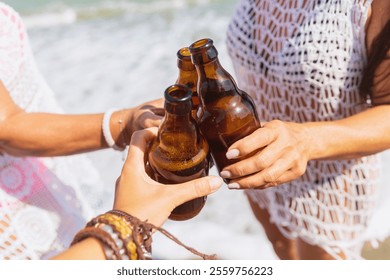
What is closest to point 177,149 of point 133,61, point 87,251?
point 87,251

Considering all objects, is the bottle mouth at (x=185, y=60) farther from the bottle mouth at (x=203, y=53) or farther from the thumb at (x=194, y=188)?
the thumb at (x=194, y=188)

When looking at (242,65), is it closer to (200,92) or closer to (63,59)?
(200,92)

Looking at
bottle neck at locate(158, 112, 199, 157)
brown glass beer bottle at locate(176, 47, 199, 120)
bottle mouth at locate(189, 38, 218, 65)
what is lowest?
bottle neck at locate(158, 112, 199, 157)

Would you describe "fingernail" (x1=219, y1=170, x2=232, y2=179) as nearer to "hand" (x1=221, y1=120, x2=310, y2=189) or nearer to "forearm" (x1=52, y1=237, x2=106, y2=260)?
"hand" (x1=221, y1=120, x2=310, y2=189)

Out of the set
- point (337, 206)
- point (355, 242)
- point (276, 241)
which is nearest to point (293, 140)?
point (337, 206)

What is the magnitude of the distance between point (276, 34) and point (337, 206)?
790 mm

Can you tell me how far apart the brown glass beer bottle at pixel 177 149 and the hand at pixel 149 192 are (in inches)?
2.4

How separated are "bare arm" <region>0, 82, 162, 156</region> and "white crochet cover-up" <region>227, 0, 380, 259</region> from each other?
597 mm

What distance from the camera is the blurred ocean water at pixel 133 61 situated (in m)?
3.22

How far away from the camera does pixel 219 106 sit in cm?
125

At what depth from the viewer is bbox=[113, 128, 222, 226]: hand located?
3.71ft

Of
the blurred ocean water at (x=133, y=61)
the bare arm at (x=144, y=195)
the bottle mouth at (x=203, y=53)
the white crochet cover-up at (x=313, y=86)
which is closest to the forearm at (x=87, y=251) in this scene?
the bare arm at (x=144, y=195)

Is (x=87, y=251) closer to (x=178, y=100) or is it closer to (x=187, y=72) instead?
(x=178, y=100)

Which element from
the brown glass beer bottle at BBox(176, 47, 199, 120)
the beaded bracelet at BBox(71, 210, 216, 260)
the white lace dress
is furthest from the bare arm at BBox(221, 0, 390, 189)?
the white lace dress
